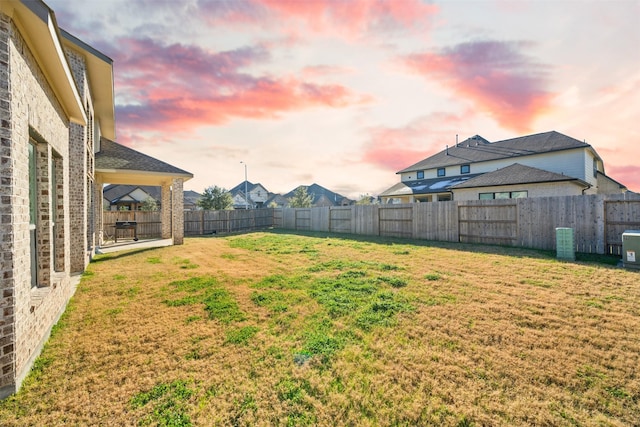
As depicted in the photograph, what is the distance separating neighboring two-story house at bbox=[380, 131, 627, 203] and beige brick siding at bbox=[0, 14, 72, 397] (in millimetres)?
20844

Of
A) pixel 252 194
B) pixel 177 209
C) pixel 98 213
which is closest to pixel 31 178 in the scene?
pixel 177 209

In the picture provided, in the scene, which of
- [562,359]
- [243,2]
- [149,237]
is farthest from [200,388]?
[149,237]

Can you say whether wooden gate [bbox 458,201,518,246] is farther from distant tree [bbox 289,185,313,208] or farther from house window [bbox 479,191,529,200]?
distant tree [bbox 289,185,313,208]

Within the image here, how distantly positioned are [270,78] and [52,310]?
28.6ft

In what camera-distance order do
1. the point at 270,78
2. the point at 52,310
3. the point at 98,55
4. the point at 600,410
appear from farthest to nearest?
1. the point at 270,78
2. the point at 98,55
3. the point at 52,310
4. the point at 600,410

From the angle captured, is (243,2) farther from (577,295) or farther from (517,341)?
(577,295)

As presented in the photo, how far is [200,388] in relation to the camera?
281cm

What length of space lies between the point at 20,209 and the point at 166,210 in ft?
51.6

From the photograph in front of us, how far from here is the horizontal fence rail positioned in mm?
9000

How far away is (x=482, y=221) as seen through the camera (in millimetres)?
12016

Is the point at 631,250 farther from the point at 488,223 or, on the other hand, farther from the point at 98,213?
the point at 98,213

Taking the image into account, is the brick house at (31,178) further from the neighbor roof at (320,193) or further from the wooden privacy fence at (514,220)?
the neighbor roof at (320,193)

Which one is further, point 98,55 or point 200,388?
point 98,55

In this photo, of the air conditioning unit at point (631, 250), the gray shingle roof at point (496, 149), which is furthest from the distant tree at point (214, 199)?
the air conditioning unit at point (631, 250)
